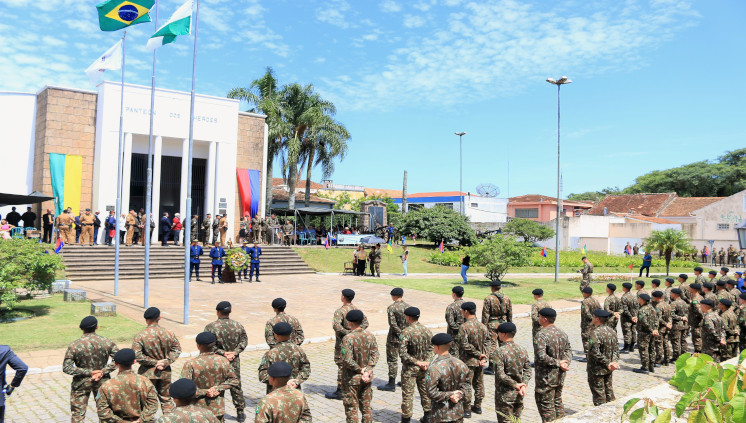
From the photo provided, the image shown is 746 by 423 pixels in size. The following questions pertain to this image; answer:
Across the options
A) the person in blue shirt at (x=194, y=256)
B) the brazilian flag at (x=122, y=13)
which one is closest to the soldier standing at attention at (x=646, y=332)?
the brazilian flag at (x=122, y=13)

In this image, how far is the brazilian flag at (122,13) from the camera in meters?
13.9

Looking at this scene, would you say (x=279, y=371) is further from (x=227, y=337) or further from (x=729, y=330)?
(x=729, y=330)

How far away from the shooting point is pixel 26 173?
86.8 feet

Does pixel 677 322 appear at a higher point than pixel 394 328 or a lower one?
lower

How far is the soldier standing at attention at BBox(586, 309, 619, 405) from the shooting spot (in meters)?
7.19

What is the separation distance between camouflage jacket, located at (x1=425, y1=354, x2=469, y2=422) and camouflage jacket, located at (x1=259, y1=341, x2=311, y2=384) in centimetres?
157

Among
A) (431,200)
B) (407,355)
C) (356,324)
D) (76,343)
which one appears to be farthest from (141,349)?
(431,200)

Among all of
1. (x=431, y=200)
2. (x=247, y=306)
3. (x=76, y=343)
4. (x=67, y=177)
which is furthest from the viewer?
(x=431, y=200)

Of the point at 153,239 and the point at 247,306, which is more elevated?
the point at 153,239

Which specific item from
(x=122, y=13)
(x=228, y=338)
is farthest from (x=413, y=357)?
(x=122, y=13)

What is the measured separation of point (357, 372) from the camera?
253 inches

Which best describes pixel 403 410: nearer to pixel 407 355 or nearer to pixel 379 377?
pixel 407 355

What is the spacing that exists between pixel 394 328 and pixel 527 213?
5988 cm

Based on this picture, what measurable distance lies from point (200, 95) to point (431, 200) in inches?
1758
